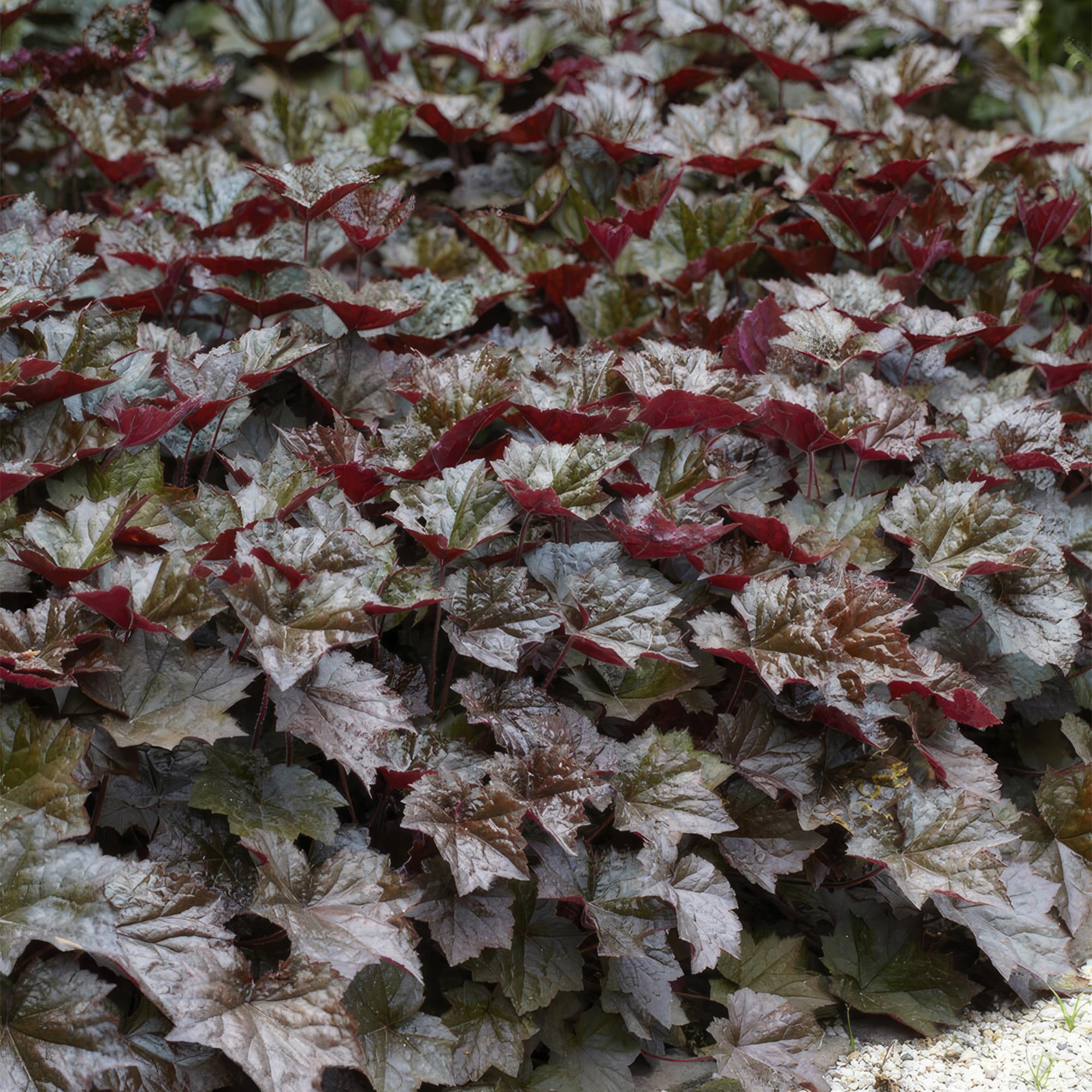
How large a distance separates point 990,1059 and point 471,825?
109 cm

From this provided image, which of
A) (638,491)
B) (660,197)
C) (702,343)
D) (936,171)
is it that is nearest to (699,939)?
(638,491)

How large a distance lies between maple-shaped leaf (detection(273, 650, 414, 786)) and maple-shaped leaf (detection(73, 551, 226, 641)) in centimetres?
18

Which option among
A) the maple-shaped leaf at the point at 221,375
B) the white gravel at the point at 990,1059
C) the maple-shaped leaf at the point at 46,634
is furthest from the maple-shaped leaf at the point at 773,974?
the maple-shaped leaf at the point at 221,375

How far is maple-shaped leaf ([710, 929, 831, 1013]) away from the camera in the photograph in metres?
1.99

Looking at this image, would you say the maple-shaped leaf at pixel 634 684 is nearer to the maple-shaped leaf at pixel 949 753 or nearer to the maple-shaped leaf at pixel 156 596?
the maple-shaped leaf at pixel 949 753

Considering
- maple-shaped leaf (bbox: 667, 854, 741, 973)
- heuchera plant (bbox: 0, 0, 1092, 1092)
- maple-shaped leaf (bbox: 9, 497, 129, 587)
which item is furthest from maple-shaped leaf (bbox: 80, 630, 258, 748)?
maple-shaped leaf (bbox: 667, 854, 741, 973)

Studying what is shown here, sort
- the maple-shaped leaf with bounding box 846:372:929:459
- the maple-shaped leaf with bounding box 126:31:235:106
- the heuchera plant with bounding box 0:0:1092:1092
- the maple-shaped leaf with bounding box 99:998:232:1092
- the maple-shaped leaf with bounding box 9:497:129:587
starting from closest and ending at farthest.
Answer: the maple-shaped leaf with bounding box 99:998:232:1092
the heuchera plant with bounding box 0:0:1092:1092
the maple-shaped leaf with bounding box 9:497:129:587
the maple-shaped leaf with bounding box 846:372:929:459
the maple-shaped leaf with bounding box 126:31:235:106

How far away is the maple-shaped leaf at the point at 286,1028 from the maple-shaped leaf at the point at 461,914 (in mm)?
225

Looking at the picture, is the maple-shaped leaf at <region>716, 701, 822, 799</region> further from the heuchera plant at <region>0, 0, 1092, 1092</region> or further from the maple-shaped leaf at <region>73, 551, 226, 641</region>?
the maple-shaped leaf at <region>73, 551, 226, 641</region>

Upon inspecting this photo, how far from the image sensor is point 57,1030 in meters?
1.45

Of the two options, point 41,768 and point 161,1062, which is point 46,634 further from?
point 161,1062

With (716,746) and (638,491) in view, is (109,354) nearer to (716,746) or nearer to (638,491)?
(638,491)

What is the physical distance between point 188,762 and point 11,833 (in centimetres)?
34

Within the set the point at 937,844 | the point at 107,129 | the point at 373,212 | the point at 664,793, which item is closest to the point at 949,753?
the point at 937,844
